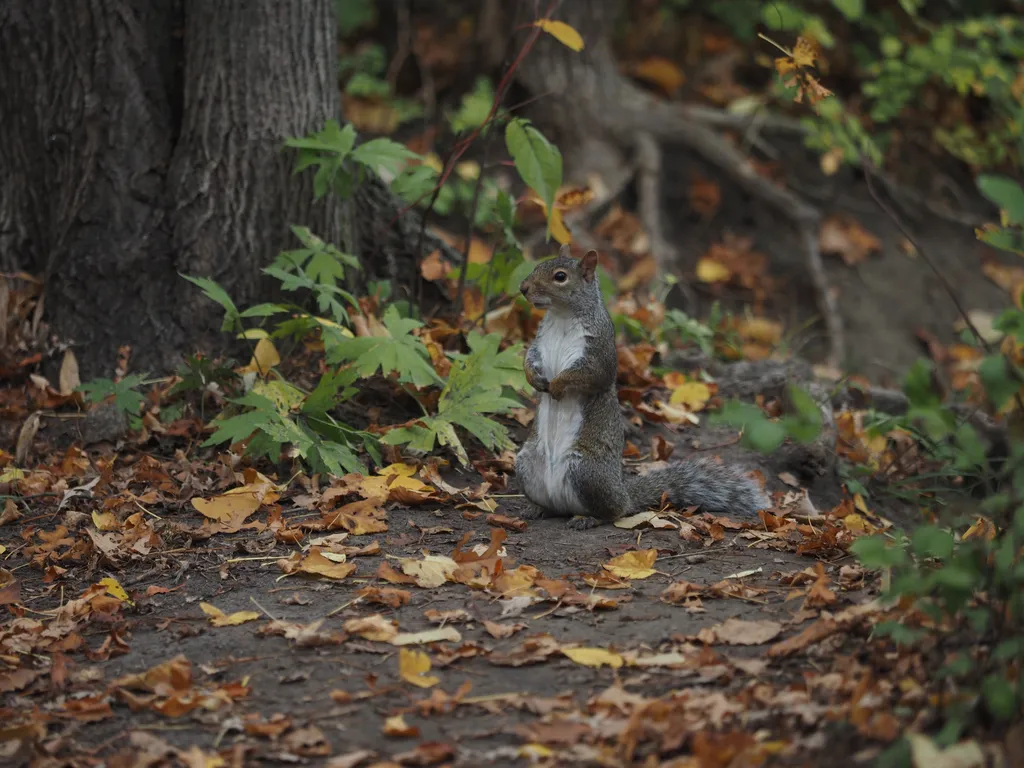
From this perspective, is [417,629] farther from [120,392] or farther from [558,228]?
[558,228]

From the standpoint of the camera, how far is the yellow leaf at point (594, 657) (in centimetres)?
328

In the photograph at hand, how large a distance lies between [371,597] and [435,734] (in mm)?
858

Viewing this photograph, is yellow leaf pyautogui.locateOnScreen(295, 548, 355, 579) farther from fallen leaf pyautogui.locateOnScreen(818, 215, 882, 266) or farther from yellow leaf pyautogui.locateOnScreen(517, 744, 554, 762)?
fallen leaf pyautogui.locateOnScreen(818, 215, 882, 266)

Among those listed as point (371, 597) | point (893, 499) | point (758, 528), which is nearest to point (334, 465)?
→ point (371, 597)

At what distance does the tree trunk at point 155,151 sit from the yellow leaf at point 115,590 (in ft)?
5.90

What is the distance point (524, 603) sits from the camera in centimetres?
371

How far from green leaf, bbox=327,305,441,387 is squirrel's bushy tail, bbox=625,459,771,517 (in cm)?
102

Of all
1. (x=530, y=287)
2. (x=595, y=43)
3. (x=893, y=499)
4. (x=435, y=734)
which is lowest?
(x=893, y=499)

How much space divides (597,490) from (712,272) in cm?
456

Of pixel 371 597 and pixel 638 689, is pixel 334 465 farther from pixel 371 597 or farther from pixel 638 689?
pixel 638 689

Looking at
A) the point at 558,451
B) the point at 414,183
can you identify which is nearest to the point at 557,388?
the point at 558,451

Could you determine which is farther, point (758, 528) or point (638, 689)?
point (758, 528)

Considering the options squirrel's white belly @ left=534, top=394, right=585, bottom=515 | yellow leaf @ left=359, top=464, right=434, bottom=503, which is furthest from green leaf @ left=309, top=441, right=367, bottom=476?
squirrel's white belly @ left=534, top=394, right=585, bottom=515

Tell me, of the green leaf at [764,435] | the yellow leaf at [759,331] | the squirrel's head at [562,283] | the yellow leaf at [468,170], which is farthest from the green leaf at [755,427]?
the yellow leaf at [468,170]
